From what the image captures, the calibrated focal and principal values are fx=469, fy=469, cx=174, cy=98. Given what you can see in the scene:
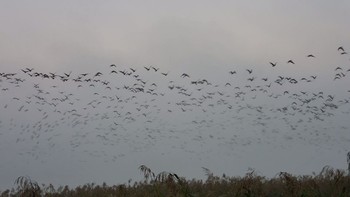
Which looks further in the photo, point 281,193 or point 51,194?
point 281,193

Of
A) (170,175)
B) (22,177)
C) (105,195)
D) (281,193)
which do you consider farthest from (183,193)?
(281,193)

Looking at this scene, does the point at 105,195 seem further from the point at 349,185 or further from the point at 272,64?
the point at 272,64

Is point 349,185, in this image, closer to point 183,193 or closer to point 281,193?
point 281,193

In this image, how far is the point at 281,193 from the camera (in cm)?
1000

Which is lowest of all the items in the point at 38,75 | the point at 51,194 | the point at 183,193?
the point at 183,193

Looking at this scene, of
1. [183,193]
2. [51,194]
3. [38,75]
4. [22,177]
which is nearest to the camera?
[22,177]

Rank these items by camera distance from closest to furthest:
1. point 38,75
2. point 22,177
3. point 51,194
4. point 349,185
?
point 22,177 → point 51,194 → point 349,185 → point 38,75

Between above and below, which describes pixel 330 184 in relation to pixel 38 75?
below

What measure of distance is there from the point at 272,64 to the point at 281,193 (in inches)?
243

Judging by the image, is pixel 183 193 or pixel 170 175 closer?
pixel 170 175

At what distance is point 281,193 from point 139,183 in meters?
3.32

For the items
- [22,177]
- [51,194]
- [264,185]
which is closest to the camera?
[22,177]

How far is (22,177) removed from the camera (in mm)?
5297

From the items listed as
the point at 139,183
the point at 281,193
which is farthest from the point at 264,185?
the point at 139,183
